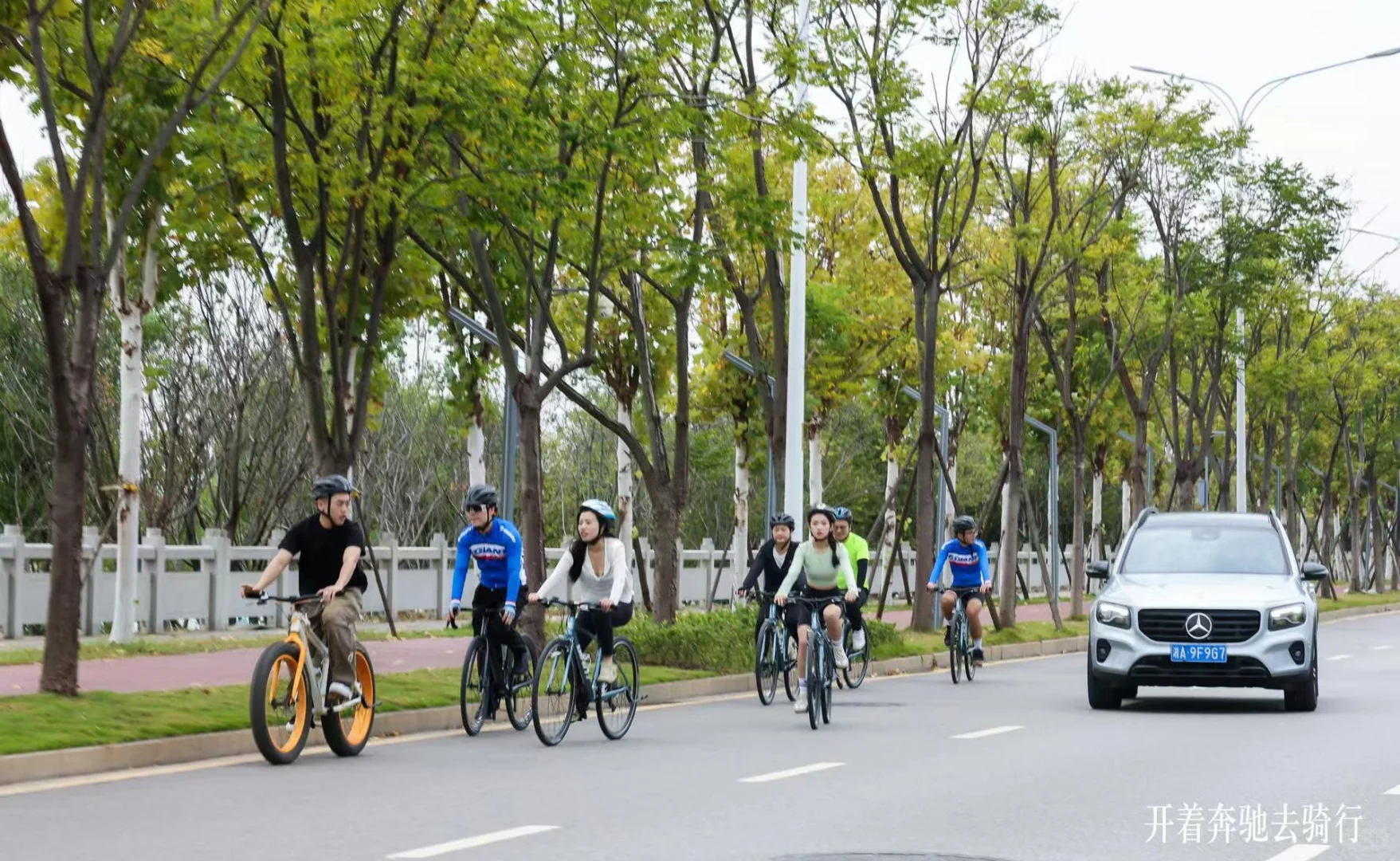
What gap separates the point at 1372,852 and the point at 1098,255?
25313mm

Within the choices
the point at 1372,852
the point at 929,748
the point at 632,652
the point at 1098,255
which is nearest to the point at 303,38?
the point at 632,652

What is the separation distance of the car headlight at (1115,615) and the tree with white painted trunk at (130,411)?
1087cm

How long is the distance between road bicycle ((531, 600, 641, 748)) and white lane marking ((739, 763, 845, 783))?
84.8 inches

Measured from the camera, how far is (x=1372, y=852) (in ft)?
30.8

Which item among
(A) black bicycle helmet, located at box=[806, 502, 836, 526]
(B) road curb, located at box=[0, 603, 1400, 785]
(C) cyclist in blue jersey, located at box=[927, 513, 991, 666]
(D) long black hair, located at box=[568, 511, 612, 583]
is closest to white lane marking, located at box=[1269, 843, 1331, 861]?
(D) long black hair, located at box=[568, 511, 612, 583]

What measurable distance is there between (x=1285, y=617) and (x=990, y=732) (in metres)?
3.52

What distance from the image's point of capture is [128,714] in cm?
1453

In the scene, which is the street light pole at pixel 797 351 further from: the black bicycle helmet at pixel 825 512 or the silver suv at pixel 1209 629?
the black bicycle helmet at pixel 825 512

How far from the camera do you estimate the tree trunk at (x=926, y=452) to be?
30.0 m

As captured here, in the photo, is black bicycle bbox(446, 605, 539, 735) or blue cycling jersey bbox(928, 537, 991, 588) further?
blue cycling jersey bbox(928, 537, 991, 588)

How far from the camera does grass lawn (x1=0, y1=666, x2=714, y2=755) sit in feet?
43.0

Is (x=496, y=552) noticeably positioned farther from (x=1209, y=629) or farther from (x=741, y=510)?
(x=741, y=510)

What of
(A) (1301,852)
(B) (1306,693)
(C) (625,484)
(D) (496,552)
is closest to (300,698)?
(D) (496,552)

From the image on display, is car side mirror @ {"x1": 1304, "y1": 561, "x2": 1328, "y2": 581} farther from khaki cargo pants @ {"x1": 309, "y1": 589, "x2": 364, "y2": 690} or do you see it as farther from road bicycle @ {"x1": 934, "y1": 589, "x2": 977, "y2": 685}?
khaki cargo pants @ {"x1": 309, "y1": 589, "x2": 364, "y2": 690}
